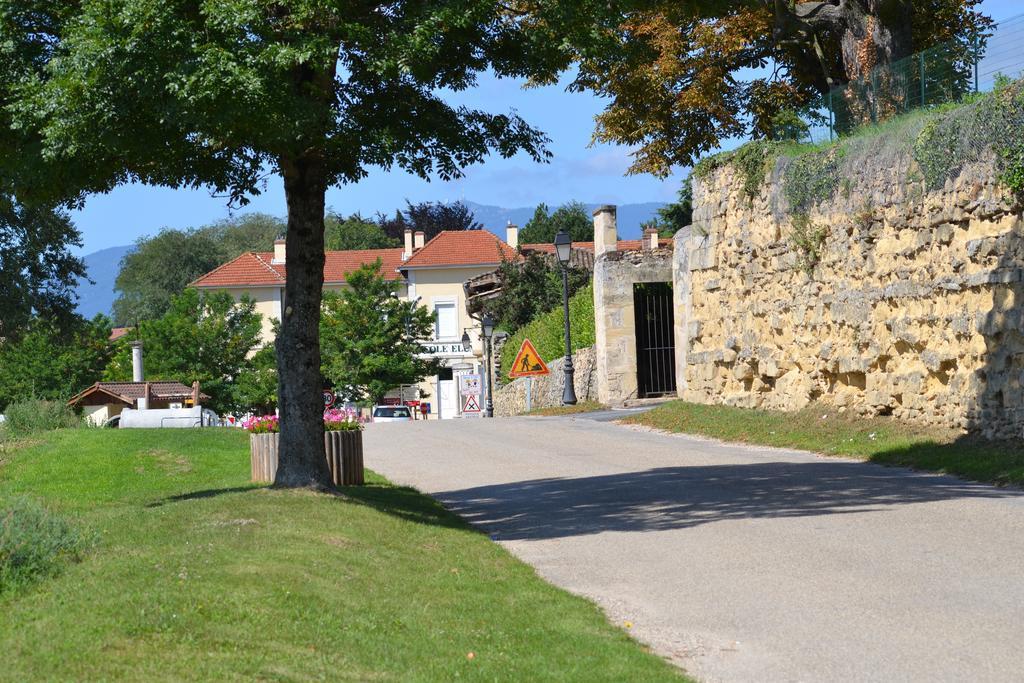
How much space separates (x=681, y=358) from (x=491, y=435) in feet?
17.5

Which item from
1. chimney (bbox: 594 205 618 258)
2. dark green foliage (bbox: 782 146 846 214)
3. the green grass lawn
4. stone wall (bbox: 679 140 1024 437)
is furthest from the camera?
chimney (bbox: 594 205 618 258)

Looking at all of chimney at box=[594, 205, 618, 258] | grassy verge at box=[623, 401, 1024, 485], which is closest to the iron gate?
chimney at box=[594, 205, 618, 258]

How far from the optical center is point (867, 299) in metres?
19.3

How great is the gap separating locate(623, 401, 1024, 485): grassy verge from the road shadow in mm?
469

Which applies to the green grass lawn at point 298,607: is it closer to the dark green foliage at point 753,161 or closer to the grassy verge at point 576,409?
the dark green foliage at point 753,161

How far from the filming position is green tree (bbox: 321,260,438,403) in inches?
2237

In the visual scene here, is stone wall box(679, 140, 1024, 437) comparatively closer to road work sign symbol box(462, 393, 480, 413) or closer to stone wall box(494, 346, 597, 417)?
stone wall box(494, 346, 597, 417)

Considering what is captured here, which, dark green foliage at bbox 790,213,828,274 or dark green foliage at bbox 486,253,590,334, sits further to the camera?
dark green foliage at bbox 486,253,590,334

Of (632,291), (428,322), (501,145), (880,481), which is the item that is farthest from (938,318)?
(428,322)

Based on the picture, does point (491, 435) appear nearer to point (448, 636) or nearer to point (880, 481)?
point (880, 481)

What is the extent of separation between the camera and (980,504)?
11.5 meters

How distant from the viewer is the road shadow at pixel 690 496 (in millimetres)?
11758

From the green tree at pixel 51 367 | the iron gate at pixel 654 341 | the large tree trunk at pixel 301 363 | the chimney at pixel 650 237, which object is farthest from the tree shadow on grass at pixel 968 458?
the green tree at pixel 51 367

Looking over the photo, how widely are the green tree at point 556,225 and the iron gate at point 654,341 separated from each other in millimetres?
52246
